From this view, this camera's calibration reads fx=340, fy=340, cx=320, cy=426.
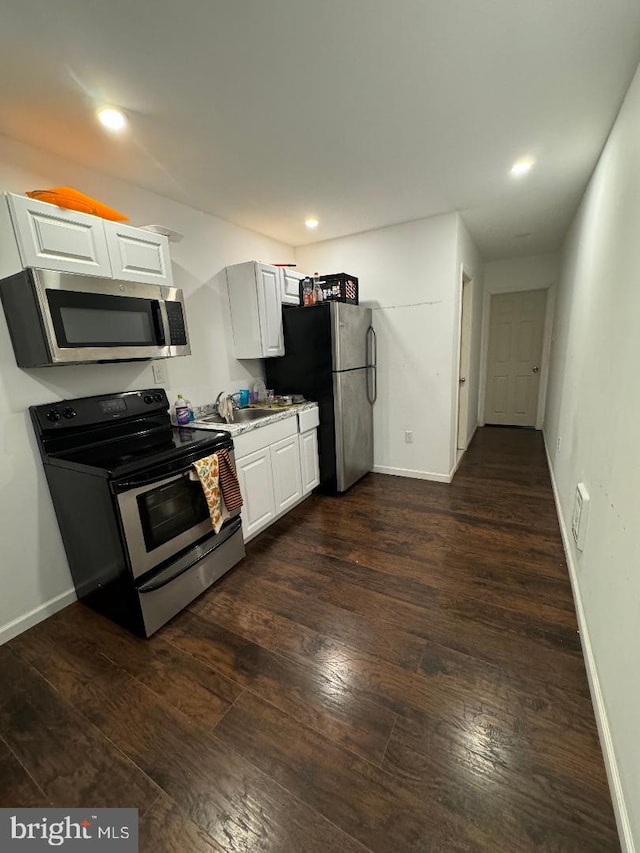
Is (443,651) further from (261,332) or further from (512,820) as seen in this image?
(261,332)

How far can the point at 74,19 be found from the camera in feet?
3.76

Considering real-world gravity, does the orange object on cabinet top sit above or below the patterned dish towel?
above

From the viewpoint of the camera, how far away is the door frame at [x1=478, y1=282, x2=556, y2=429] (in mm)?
4762

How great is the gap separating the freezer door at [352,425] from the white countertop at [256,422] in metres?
0.27

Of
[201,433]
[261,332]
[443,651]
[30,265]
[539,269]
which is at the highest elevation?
[539,269]

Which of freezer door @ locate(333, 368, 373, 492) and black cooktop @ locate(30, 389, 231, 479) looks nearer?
black cooktop @ locate(30, 389, 231, 479)

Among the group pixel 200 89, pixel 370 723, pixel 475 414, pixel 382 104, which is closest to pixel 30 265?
pixel 200 89

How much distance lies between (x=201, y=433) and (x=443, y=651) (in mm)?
1782

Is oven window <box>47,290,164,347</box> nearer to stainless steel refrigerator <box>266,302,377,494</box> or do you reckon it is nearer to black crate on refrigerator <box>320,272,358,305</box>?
stainless steel refrigerator <box>266,302,377,494</box>

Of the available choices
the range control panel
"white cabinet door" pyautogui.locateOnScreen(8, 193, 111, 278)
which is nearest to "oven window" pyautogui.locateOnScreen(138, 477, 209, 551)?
the range control panel

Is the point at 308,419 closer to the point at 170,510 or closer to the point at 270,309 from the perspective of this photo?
the point at 270,309

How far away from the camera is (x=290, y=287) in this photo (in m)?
3.20

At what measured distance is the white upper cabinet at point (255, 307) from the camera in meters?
2.84

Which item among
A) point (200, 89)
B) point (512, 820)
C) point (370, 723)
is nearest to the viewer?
point (512, 820)
